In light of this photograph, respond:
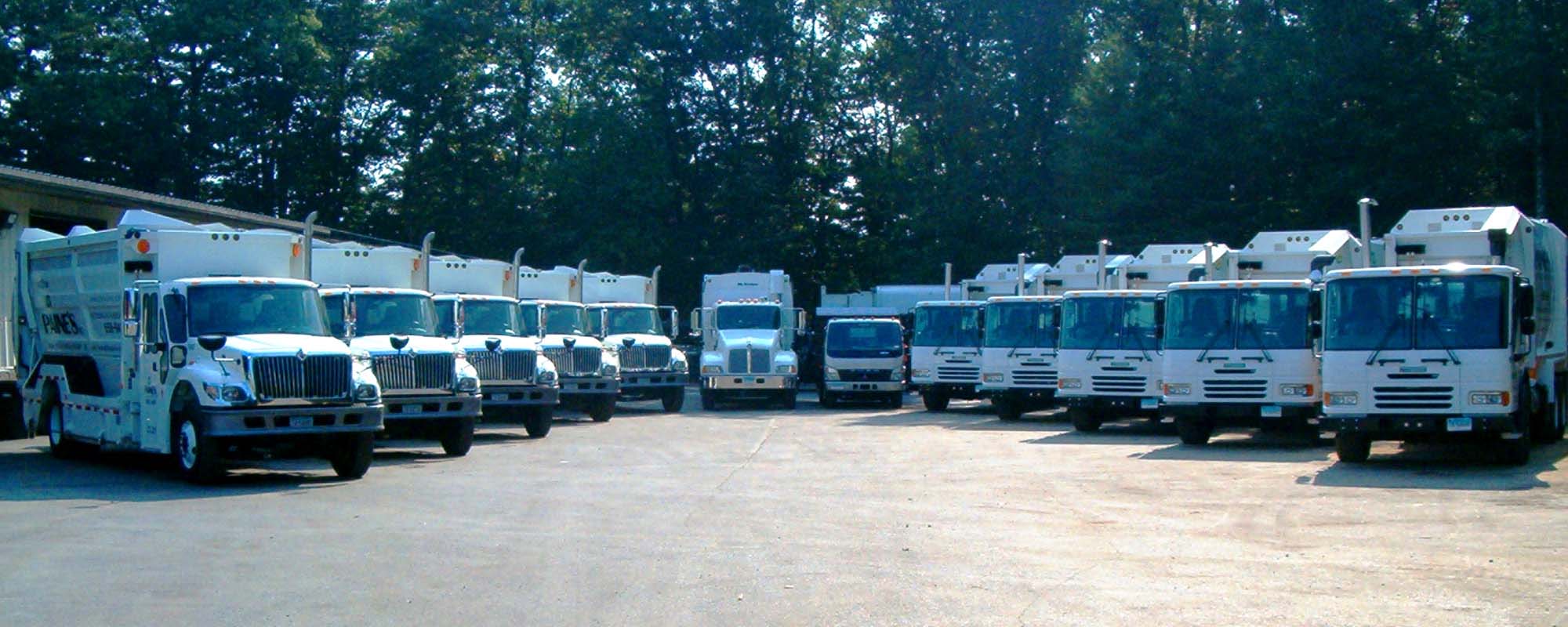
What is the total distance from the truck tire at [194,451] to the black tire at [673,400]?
17.4 metres

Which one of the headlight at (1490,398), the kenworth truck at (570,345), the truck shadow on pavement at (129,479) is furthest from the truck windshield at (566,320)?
the headlight at (1490,398)

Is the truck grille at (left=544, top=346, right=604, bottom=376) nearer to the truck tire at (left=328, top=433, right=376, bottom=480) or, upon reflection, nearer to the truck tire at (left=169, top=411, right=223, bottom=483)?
the truck tire at (left=328, top=433, right=376, bottom=480)

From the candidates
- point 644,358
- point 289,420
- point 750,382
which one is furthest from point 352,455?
point 750,382

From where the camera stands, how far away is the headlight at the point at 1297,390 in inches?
854

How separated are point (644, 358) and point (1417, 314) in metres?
19.0

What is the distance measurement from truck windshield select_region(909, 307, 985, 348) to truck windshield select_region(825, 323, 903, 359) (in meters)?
1.39

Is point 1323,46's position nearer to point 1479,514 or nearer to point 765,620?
point 1479,514

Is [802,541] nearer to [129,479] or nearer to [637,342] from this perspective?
[129,479]

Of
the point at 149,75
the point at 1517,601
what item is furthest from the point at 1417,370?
the point at 149,75

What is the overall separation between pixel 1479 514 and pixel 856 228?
44973 mm


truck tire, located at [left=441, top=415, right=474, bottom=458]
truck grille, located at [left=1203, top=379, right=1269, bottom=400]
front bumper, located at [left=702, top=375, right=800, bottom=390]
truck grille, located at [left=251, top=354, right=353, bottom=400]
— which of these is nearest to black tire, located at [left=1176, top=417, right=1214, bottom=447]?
truck grille, located at [left=1203, top=379, right=1269, bottom=400]

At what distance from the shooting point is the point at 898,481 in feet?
57.8

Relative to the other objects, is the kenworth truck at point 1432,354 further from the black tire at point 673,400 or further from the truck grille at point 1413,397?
the black tire at point 673,400

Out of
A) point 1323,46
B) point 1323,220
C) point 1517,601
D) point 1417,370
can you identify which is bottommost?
point 1517,601
